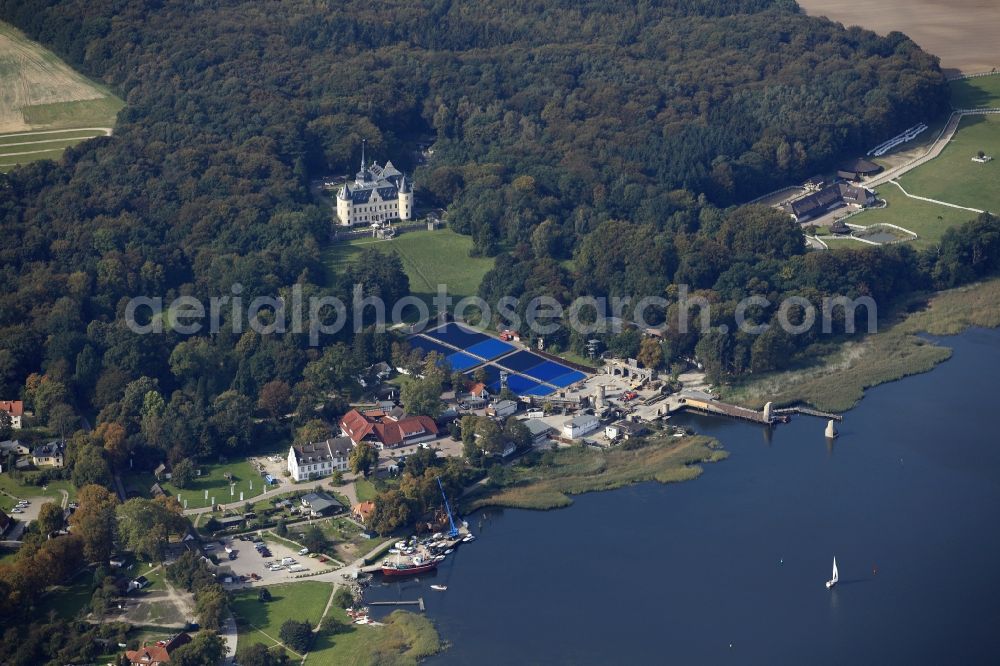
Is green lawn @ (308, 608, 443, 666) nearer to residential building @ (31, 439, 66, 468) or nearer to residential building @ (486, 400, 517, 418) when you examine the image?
residential building @ (486, 400, 517, 418)

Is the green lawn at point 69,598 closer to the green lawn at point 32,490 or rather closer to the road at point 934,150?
the green lawn at point 32,490

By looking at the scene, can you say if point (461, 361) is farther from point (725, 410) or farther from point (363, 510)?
point (363, 510)

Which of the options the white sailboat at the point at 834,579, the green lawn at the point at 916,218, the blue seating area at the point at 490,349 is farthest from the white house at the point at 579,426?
the green lawn at the point at 916,218

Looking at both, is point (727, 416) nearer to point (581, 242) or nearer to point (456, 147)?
point (581, 242)

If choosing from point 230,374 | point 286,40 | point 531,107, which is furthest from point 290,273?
point 286,40

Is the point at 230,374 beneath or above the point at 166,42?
beneath

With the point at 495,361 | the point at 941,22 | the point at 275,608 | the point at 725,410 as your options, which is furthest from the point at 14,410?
the point at 941,22
